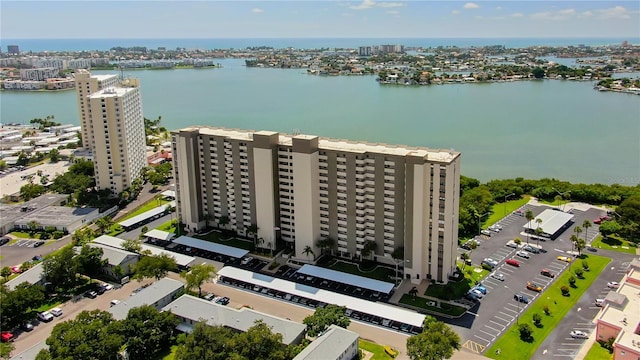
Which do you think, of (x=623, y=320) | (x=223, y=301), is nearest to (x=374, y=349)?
(x=223, y=301)

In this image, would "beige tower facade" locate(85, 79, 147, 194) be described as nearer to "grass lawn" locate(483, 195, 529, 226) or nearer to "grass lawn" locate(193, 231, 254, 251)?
"grass lawn" locate(193, 231, 254, 251)

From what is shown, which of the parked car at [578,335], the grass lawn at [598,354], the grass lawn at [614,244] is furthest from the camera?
the grass lawn at [614,244]

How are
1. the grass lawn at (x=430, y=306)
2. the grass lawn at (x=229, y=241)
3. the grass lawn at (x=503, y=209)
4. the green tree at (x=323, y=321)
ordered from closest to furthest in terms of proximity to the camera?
the green tree at (x=323, y=321) < the grass lawn at (x=430, y=306) < the grass lawn at (x=229, y=241) < the grass lawn at (x=503, y=209)

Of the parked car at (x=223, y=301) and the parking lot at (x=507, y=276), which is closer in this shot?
the parking lot at (x=507, y=276)

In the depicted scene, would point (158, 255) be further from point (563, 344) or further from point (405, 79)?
point (405, 79)

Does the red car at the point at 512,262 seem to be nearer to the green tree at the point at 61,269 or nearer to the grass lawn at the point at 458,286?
the grass lawn at the point at 458,286

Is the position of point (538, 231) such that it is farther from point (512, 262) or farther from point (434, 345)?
point (434, 345)

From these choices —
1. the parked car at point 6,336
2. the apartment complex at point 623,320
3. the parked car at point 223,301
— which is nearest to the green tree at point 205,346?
the parked car at point 223,301

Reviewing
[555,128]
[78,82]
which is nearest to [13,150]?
[78,82]
